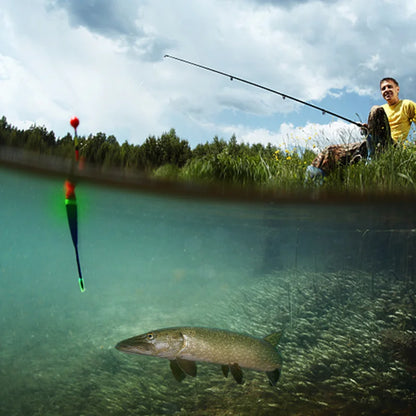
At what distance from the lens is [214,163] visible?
6.81m

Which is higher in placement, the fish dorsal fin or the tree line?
the tree line

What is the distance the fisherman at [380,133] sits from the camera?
646 cm

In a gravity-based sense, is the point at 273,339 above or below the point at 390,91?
below

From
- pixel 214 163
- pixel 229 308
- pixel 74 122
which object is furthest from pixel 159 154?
pixel 74 122

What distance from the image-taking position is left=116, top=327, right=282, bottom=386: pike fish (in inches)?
105

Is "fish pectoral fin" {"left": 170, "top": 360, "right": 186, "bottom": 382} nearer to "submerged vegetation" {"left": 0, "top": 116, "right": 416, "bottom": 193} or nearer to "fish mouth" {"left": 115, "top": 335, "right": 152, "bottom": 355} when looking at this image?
"fish mouth" {"left": 115, "top": 335, "right": 152, "bottom": 355}

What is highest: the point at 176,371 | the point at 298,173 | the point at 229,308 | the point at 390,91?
the point at 390,91

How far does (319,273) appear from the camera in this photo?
8.12 meters

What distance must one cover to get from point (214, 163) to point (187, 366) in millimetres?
4686

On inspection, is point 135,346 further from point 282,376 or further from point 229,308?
point 229,308

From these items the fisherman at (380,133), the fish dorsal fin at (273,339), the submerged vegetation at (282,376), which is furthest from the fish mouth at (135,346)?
the fisherman at (380,133)

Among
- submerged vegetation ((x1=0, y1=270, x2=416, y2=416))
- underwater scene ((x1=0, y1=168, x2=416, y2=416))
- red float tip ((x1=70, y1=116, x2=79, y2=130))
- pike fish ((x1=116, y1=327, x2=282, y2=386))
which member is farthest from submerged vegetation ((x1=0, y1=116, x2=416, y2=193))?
pike fish ((x1=116, y1=327, x2=282, y2=386))

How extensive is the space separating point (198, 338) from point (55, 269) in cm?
2364

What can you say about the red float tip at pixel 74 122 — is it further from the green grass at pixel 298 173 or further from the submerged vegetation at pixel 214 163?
the green grass at pixel 298 173
